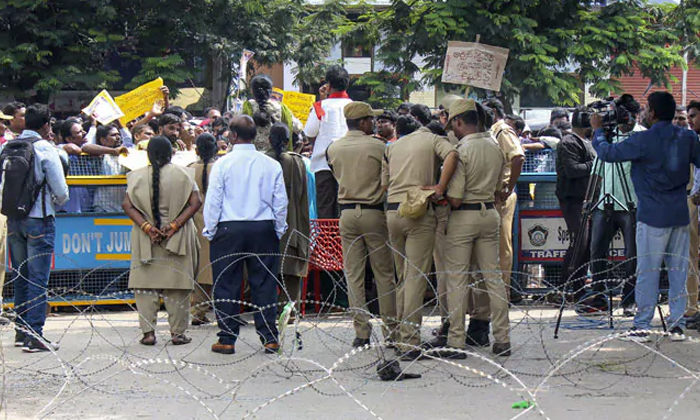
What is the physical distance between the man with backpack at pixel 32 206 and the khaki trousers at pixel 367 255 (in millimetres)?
2580

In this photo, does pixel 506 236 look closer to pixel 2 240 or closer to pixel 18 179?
pixel 18 179

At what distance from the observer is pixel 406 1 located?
2788 cm

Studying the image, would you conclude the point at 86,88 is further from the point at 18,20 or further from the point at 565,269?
the point at 565,269

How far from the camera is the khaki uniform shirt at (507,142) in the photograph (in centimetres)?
989

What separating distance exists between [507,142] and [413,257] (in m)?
2.36

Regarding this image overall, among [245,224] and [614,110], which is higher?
[614,110]

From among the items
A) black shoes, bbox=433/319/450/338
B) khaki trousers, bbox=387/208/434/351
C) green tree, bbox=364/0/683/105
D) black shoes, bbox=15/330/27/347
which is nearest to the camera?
khaki trousers, bbox=387/208/434/351

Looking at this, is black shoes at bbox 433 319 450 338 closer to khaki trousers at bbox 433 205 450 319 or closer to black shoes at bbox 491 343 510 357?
khaki trousers at bbox 433 205 450 319

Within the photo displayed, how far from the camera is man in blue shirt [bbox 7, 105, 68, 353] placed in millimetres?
8844

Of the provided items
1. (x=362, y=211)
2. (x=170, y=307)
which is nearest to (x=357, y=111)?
(x=362, y=211)

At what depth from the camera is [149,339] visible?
30.4 feet

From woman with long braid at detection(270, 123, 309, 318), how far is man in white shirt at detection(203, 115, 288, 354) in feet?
3.97

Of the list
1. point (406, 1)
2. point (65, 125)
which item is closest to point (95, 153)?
point (65, 125)

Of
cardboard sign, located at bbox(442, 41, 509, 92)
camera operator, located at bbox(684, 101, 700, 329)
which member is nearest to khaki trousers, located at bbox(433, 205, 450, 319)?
camera operator, located at bbox(684, 101, 700, 329)
